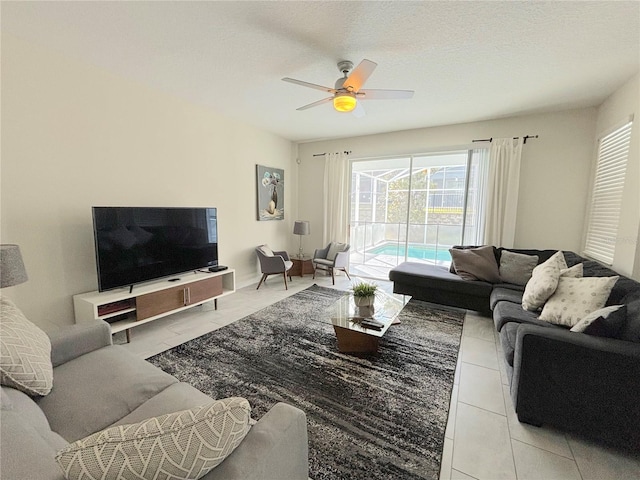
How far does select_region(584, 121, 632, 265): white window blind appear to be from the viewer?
108 inches

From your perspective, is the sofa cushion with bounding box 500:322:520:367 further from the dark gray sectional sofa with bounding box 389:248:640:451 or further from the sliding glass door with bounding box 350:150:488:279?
the sliding glass door with bounding box 350:150:488:279

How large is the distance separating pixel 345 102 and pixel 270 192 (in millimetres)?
2907

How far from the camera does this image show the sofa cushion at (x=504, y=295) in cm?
278

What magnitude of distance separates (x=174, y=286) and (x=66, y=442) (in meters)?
2.13

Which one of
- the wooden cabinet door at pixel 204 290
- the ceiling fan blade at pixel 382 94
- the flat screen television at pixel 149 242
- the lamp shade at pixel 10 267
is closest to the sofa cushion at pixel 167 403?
the lamp shade at pixel 10 267

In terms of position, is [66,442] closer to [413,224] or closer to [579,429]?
[579,429]

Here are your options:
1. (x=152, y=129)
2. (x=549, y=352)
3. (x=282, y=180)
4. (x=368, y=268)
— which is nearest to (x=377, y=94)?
(x=549, y=352)

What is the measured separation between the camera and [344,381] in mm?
2111

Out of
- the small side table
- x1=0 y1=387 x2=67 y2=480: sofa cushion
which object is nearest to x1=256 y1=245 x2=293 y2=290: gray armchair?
the small side table

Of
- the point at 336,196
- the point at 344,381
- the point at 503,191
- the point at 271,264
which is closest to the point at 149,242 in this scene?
the point at 271,264

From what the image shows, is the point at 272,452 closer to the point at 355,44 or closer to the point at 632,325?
the point at 632,325

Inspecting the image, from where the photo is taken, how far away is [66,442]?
1021mm

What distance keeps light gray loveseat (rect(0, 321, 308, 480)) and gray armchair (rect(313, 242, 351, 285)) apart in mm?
3451

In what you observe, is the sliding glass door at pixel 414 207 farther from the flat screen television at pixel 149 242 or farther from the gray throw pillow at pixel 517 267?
the flat screen television at pixel 149 242
